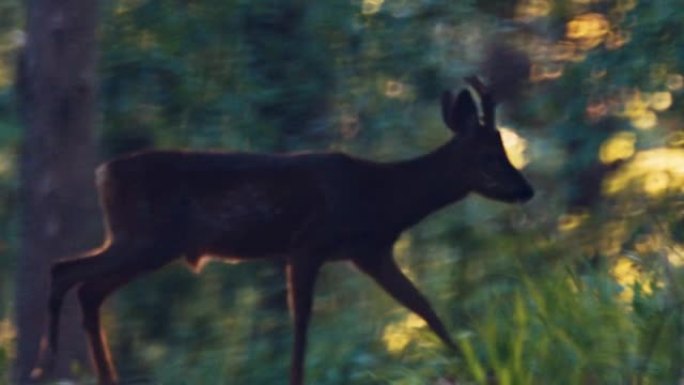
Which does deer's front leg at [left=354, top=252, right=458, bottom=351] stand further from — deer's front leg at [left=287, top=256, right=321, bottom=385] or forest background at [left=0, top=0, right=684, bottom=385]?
forest background at [left=0, top=0, right=684, bottom=385]

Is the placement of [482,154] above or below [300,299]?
above

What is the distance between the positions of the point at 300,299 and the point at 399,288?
0.64 metres

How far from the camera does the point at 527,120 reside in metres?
11.1

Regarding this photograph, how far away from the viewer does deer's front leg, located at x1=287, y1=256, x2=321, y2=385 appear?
320 inches

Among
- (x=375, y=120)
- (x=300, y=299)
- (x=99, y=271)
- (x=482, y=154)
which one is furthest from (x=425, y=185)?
(x=375, y=120)

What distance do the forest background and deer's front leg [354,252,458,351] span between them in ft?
3.58

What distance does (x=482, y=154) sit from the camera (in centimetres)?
845

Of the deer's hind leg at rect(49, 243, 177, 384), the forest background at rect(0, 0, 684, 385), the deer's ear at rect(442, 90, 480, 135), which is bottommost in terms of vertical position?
the forest background at rect(0, 0, 684, 385)

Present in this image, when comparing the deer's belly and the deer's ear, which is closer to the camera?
Result: the deer's belly

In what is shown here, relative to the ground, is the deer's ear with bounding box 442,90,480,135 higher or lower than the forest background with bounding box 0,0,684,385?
higher

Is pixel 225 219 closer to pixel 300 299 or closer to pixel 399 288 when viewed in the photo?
pixel 300 299

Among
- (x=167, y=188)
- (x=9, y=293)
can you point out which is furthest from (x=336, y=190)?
(x=9, y=293)

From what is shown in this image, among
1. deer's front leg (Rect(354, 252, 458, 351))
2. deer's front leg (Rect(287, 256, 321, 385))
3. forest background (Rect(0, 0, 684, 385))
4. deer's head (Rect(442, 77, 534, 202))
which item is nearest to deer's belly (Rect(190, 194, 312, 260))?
deer's front leg (Rect(287, 256, 321, 385))

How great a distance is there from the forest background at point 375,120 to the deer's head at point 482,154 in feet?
4.18
